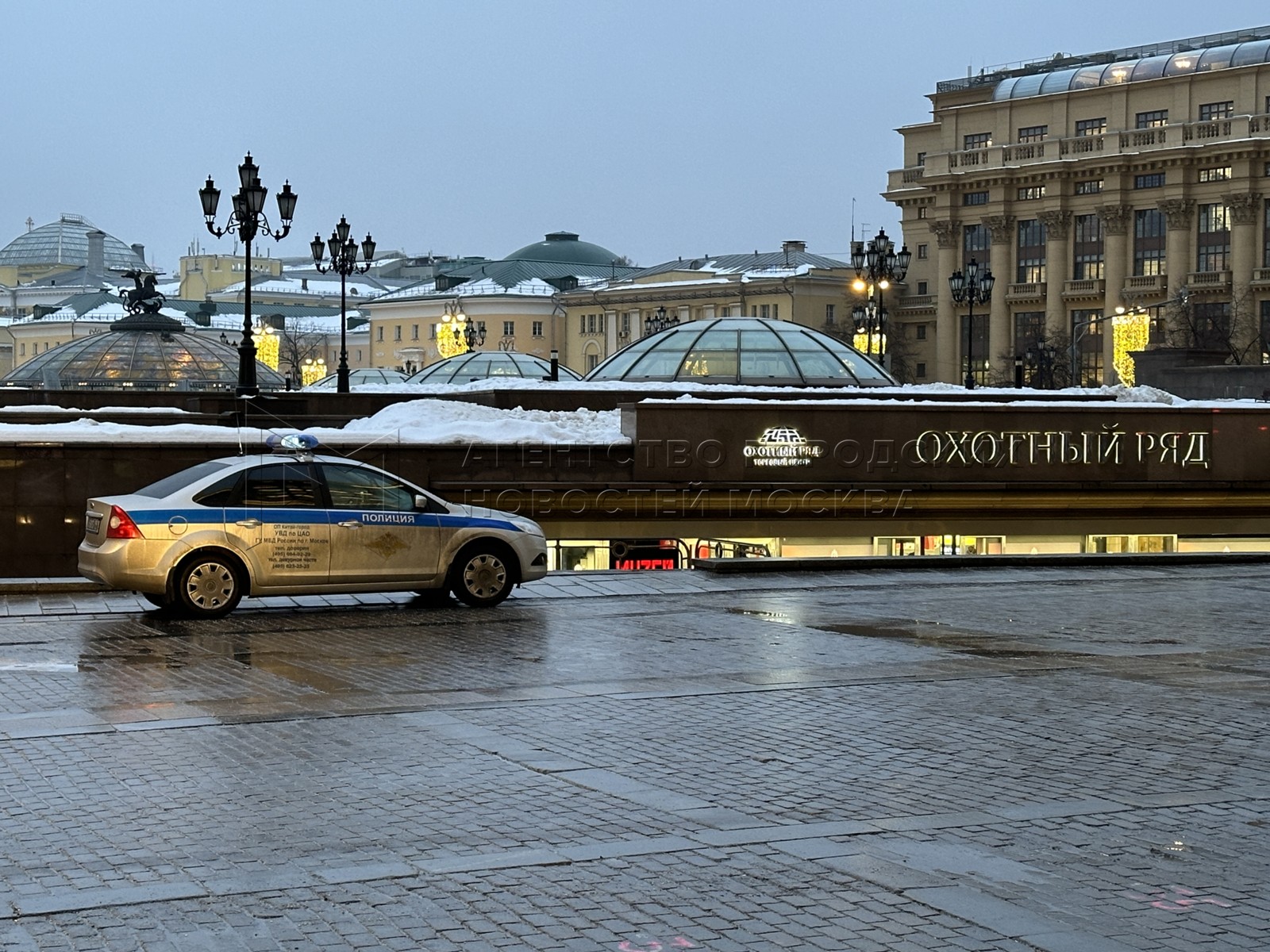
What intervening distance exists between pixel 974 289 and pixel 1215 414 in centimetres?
2401

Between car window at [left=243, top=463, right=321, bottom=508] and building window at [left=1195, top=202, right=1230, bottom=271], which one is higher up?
building window at [left=1195, top=202, right=1230, bottom=271]

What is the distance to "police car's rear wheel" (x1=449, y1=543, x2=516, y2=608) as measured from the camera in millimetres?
15773

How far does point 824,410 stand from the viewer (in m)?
25.2

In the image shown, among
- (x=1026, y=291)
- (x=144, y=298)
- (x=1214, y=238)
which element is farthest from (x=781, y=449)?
(x=1026, y=291)

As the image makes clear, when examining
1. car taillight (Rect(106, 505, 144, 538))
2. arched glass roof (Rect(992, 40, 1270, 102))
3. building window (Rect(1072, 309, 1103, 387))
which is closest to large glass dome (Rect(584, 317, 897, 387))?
car taillight (Rect(106, 505, 144, 538))

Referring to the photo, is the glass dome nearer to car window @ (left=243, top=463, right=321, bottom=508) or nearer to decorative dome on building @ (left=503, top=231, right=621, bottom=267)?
car window @ (left=243, top=463, right=321, bottom=508)

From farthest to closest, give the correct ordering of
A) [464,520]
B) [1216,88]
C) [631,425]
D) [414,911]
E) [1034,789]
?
[1216,88] < [631,425] < [464,520] < [1034,789] < [414,911]

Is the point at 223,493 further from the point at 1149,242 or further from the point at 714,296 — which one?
the point at 714,296

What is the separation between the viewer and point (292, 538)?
49.1 feet

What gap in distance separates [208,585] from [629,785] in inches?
289

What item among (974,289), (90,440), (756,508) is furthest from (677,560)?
(974,289)

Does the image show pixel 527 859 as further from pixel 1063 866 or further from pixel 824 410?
pixel 824 410

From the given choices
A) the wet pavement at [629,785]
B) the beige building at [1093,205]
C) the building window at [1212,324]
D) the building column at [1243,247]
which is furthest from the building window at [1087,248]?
the wet pavement at [629,785]

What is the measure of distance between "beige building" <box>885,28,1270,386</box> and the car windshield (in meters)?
81.3
